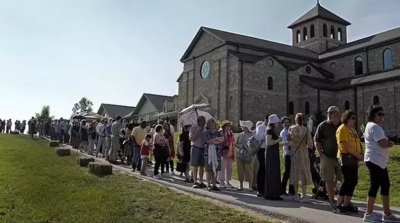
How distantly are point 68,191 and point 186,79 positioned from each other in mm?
42062

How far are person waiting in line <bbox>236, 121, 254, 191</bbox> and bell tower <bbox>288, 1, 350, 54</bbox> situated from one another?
4681 centimetres

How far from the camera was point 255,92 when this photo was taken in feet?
145

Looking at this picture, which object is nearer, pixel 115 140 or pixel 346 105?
pixel 115 140

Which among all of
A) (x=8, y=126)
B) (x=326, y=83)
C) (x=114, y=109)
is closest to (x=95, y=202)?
(x=8, y=126)

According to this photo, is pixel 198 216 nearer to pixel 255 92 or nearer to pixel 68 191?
pixel 68 191

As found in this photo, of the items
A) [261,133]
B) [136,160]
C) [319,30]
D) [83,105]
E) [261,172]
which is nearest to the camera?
[261,172]

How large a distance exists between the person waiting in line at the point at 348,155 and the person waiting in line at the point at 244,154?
3.69m

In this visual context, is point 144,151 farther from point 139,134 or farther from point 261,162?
point 261,162

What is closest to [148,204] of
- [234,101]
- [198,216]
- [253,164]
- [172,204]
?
[172,204]

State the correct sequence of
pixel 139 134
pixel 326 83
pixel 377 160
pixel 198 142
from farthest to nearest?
pixel 326 83 → pixel 139 134 → pixel 198 142 → pixel 377 160

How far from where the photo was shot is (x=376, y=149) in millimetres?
7168

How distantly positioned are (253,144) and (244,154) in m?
0.70

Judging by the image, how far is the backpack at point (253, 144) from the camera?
10998mm

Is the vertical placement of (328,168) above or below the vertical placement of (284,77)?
below
